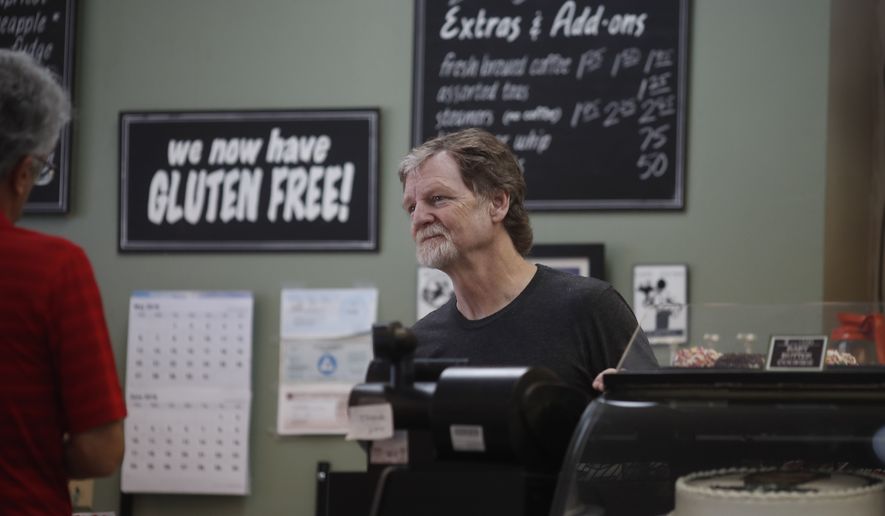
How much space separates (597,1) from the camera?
12.9 feet

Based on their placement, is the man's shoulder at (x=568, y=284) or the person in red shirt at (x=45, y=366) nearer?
the person in red shirt at (x=45, y=366)

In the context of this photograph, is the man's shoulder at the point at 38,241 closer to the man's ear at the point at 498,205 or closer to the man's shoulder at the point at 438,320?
the man's shoulder at the point at 438,320

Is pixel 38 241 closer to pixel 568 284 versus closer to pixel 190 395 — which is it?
pixel 568 284

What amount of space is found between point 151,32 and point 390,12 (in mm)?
812

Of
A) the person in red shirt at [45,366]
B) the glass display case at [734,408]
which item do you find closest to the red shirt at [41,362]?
the person in red shirt at [45,366]

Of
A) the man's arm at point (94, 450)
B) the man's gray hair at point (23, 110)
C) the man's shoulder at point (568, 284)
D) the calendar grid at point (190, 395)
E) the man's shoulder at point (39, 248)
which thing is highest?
the man's gray hair at point (23, 110)

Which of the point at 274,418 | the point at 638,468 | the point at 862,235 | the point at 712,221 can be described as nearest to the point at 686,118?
the point at 712,221

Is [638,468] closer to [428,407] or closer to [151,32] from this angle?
[428,407]

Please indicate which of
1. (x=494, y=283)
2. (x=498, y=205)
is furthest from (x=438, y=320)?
(x=498, y=205)

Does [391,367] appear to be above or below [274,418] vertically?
above

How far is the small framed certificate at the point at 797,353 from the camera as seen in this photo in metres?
1.52

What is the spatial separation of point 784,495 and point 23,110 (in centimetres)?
111

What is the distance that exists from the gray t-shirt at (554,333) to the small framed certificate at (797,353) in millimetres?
840

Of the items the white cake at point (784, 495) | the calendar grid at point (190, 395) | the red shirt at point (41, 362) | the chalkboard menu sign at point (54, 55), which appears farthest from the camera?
the chalkboard menu sign at point (54, 55)
